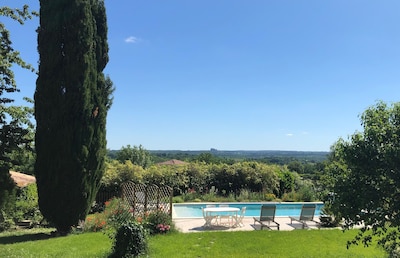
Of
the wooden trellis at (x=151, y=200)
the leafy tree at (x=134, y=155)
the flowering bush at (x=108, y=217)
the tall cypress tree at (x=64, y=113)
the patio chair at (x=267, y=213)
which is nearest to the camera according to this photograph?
the tall cypress tree at (x=64, y=113)

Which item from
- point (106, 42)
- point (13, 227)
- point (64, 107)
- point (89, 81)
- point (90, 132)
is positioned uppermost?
point (106, 42)

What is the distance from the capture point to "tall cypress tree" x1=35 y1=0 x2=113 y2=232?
408 inches

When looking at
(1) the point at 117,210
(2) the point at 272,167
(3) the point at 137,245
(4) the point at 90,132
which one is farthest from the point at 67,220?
(2) the point at 272,167

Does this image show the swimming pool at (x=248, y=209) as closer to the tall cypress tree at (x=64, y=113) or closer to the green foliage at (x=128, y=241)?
the tall cypress tree at (x=64, y=113)

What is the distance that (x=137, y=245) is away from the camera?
718cm

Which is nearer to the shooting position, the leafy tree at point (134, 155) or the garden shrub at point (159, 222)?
the garden shrub at point (159, 222)

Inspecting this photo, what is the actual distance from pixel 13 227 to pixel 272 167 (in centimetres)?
1493

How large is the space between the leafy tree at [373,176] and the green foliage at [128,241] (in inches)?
181

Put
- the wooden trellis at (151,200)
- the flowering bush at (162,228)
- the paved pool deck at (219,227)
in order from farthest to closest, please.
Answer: the paved pool deck at (219,227) < the wooden trellis at (151,200) < the flowering bush at (162,228)

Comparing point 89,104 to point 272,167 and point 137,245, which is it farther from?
point 272,167

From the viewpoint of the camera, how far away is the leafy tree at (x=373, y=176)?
12.5ft

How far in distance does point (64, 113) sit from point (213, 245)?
250 inches

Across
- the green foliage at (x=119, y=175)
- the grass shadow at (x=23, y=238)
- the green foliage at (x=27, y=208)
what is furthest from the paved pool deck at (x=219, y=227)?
the green foliage at (x=27, y=208)

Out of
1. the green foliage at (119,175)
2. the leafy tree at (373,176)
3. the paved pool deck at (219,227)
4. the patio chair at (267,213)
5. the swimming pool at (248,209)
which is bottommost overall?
the swimming pool at (248,209)
